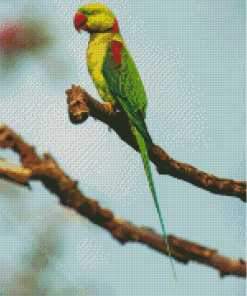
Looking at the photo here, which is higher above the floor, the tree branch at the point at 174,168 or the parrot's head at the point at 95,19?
the parrot's head at the point at 95,19

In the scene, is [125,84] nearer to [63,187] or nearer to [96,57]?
[96,57]

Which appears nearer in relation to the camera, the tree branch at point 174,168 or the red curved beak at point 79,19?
the tree branch at point 174,168

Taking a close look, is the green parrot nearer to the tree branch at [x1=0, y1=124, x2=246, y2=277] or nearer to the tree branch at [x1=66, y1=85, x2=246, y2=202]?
the tree branch at [x1=66, y1=85, x2=246, y2=202]

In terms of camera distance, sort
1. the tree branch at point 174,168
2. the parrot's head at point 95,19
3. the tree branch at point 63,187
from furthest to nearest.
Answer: the parrot's head at point 95,19 < the tree branch at point 174,168 < the tree branch at point 63,187

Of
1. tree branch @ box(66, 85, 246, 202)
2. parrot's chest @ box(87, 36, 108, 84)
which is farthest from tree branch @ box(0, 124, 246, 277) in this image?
parrot's chest @ box(87, 36, 108, 84)

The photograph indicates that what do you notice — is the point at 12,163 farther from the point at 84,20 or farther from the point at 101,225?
the point at 84,20

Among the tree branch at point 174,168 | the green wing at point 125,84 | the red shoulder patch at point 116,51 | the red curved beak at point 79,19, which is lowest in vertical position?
the tree branch at point 174,168

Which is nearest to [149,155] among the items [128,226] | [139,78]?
[139,78]

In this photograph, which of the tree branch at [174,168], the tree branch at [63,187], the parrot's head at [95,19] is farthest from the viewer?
the parrot's head at [95,19]

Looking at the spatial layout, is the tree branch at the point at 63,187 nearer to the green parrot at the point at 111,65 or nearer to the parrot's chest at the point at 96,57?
the green parrot at the point at 111,65

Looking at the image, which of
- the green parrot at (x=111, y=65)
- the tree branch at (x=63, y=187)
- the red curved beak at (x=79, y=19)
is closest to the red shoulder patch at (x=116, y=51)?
the green parrot at (x=111, y=65)

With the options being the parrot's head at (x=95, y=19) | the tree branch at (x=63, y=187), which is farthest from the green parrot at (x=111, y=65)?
the tree branch at (x=63, y=187)
